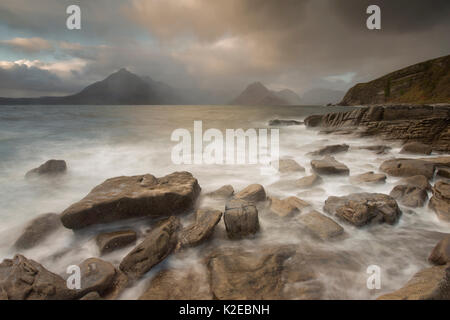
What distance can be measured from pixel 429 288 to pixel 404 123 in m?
12.4

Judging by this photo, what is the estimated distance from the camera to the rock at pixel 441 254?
279 cm

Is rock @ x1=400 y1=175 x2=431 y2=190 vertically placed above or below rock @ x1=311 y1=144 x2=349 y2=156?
below

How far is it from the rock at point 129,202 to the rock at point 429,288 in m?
3.82

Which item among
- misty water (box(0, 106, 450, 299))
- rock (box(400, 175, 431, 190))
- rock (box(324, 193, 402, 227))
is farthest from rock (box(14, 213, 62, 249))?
rock (box(400, 175, 431, 190))

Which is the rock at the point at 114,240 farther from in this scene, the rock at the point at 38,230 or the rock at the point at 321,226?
the rock at the point at 321,226

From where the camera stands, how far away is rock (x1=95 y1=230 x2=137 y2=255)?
3533mm

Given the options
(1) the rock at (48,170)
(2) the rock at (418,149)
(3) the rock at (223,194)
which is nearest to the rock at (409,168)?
(2) the rock at (418,149)

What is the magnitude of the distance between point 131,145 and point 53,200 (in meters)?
7.11

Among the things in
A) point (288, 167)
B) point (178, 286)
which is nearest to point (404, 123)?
point (288, 167)

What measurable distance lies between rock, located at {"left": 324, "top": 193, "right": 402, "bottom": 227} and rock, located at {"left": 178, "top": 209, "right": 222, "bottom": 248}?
2.65m

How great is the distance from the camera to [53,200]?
18.0ft

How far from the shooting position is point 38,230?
4074 millimetres

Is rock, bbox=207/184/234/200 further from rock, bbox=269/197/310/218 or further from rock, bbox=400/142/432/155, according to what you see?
rock, bbox=400/142/432/155

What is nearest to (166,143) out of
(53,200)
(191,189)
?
(53,200)
